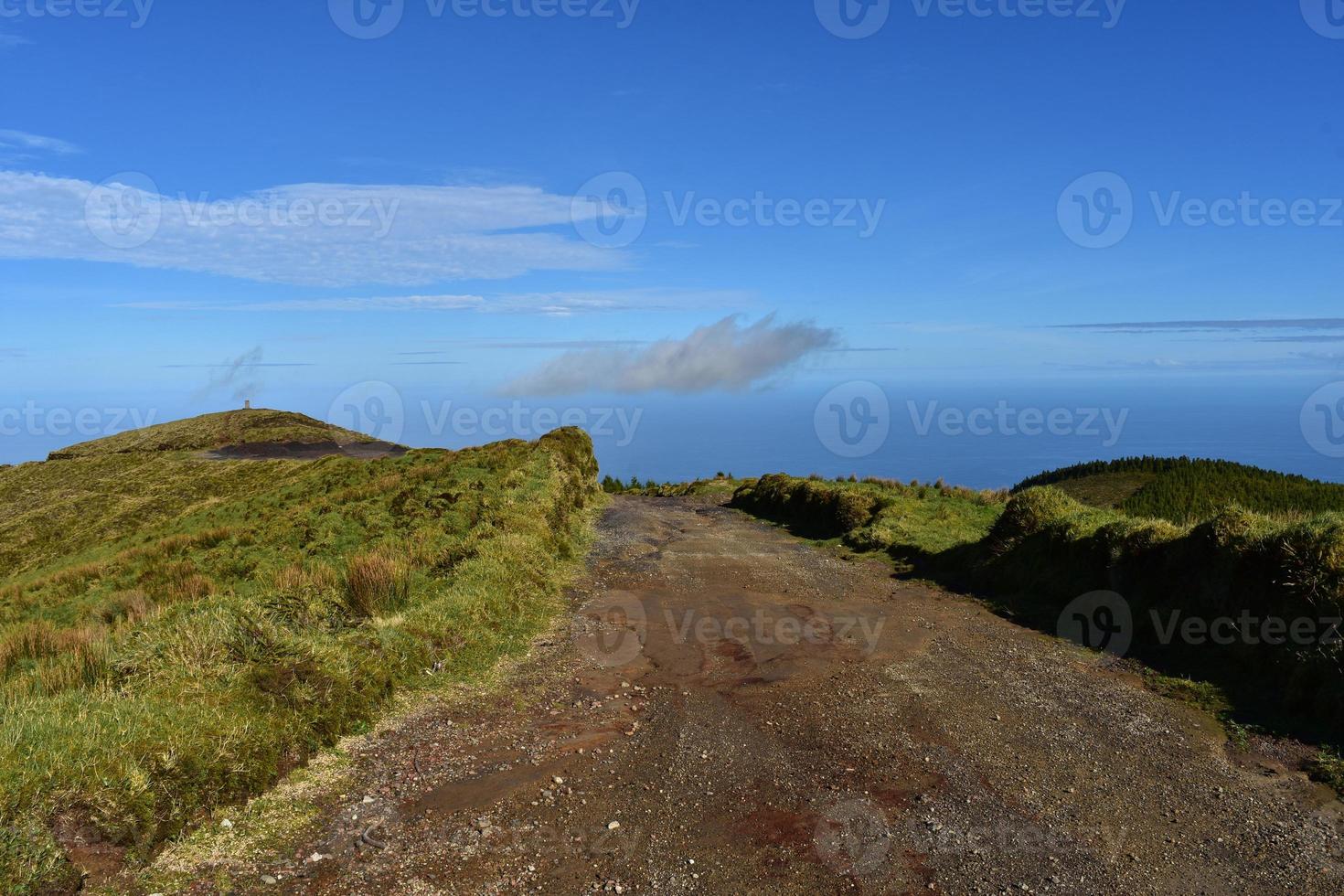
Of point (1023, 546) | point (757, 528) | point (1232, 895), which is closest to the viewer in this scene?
point (1232, 895)

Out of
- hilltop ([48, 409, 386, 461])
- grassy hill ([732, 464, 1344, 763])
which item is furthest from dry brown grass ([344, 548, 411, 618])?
hilltop ([48, 409, 386, 461])

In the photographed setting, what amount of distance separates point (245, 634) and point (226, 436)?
6495 centimetres

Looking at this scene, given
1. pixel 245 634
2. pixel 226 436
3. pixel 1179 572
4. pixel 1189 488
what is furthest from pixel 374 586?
pixel 226 436

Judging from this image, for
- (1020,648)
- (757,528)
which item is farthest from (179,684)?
(757,528)

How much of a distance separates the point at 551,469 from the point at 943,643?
20.7 m

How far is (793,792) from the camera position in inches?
295

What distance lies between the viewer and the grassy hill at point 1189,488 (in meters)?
21.7

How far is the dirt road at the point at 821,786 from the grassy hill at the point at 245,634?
1.14 meters

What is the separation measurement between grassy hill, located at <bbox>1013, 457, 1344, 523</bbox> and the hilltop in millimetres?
54834

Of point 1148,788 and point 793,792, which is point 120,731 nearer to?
point 793,792

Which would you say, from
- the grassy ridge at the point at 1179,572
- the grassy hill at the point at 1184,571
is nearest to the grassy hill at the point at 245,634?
the grassy hill at the point at 1184,571

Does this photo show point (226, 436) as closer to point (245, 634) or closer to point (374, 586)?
point (374, 586)

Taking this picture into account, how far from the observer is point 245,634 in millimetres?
9141

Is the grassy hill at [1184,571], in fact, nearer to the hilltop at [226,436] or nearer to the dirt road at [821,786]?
the dirt road at [821,786]
